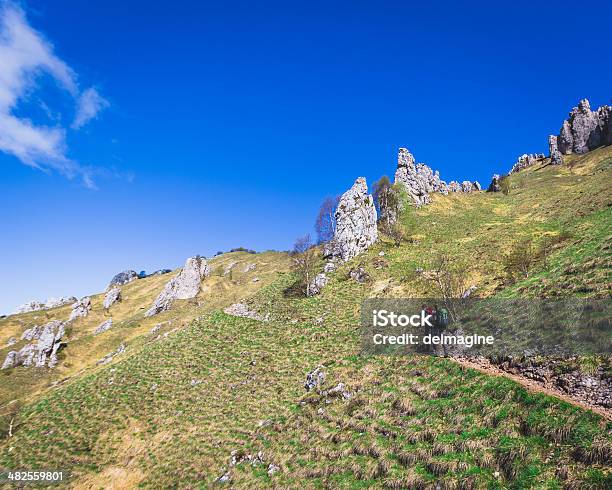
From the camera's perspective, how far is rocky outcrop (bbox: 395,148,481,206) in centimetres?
10006

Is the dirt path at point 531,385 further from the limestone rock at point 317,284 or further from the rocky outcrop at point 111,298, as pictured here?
the rocky outcrop at point 111,298

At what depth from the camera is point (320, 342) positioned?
4141 cm

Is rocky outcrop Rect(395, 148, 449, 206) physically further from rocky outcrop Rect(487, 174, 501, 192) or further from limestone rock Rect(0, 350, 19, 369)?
limestone rock Rect(0, 350, 19, 369)

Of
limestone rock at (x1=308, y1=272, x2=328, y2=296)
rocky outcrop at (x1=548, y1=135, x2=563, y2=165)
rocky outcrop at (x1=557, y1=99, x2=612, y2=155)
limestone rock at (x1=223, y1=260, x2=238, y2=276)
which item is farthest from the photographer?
rocky outcrop at (x1=548, y1=135, x2=563, y2=165)

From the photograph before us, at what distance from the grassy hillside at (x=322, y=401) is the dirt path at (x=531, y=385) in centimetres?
74

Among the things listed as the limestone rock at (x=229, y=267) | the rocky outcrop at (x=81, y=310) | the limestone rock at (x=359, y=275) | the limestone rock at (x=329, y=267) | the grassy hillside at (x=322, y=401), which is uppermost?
the limestone rock at (x=229, y=267)

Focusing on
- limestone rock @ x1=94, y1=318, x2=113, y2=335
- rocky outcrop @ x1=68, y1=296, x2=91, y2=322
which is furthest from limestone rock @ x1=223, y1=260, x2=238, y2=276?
rocky outcrop @ x1=68, y1=296, x2=91, y2=322

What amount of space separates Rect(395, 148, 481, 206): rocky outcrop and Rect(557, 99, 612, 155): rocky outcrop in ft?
188

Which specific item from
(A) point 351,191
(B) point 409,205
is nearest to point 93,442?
(A) point 351,191

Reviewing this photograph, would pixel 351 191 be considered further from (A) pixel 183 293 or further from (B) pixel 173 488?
(B) pixel 173 488

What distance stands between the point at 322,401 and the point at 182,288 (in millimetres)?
62195

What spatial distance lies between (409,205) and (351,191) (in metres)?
30.9

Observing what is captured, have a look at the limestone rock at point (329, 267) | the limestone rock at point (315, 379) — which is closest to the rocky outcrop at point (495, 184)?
the limestone rock at point (329, 267)

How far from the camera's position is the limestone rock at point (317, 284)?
56469 millimetres
